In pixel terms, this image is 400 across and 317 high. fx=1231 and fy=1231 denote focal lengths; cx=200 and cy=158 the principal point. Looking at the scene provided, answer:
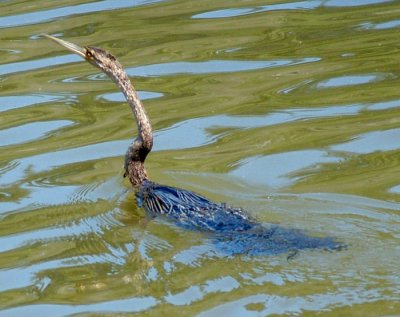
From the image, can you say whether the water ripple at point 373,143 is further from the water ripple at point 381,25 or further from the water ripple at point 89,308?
the water ripple at point 381,25

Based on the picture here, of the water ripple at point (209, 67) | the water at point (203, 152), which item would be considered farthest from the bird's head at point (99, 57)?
the water ripple at point (209, 67)

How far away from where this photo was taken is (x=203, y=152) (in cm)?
1046

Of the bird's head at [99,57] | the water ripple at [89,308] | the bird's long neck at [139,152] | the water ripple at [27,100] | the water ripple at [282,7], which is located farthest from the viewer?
the water ripple at [282,7]

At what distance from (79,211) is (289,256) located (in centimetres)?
208

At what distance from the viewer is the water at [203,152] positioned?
764 centimetres

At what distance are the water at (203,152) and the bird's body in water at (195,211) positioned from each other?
5.3 inches

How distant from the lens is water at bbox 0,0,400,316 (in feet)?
25.1

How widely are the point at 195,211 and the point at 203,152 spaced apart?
64.2 inches

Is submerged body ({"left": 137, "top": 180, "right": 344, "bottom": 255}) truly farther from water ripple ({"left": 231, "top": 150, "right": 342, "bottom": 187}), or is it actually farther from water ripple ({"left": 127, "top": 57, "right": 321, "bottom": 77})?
water ripple ({"left": 127, "top": 57, "right": 321, "bottom": 77})

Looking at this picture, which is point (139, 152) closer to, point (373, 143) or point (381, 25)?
point (373, 143)

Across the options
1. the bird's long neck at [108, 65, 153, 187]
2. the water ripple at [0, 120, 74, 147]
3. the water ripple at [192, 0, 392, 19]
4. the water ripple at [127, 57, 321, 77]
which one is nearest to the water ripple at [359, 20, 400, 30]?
the water ripple at [192, 0, 392, 19]

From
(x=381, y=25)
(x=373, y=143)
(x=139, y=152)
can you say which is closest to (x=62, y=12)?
(x=381, y=25)

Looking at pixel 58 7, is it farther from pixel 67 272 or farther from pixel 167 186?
pixel 67 272

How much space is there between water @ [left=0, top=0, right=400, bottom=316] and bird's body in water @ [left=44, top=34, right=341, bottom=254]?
5.3 inches
